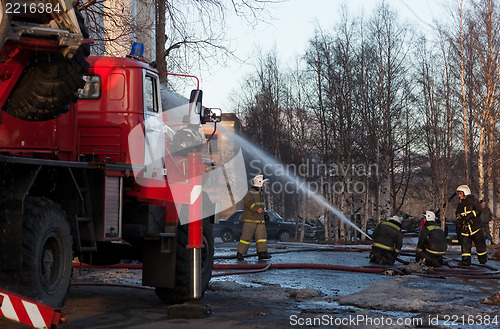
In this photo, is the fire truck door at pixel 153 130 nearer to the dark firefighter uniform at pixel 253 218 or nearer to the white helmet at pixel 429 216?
the dark firefighter uniform at pixel 253 218

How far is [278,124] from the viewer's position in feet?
124

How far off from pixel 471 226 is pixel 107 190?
10384 millimetres

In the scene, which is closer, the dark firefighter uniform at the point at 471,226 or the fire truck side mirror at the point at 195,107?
the fire truck side mirror at the point at 195,107

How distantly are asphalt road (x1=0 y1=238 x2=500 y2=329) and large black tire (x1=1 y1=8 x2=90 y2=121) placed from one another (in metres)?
1.91

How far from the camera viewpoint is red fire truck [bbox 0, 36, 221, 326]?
17.1 feet

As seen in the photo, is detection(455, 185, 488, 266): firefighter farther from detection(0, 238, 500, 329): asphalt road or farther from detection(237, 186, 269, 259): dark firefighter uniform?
detection(237, 186, 269, 259): dark firefighter uniform

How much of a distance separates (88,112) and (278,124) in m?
30.9

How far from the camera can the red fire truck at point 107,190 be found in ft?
17.1

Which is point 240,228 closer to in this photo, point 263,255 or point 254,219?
point 254,219

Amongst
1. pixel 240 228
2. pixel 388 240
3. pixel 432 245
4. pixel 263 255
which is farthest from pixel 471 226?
pixel 240 228

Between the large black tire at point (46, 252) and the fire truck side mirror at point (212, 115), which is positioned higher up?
the fire truck side mirror at point (212, 115)

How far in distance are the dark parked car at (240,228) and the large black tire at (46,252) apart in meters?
22.8

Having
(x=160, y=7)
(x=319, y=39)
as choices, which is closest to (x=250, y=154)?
(x=319, y=39)

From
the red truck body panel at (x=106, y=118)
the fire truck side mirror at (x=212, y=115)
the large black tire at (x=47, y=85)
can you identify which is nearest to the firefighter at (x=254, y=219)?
the fire truck side mirror at (x=212, y=115)
